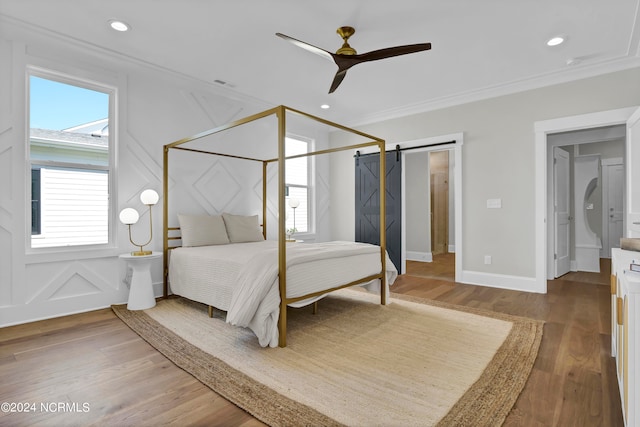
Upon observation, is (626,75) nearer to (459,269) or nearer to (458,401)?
(459,269)

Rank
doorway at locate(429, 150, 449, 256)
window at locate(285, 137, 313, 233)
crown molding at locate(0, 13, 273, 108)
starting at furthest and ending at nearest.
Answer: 1. doorway at locate(429, 150, 449, 256)
2. window at locate(285, 137, 313, 233)
3. crown molding at locate(0, 13, 273, 108)

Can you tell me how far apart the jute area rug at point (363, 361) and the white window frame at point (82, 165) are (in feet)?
2.24

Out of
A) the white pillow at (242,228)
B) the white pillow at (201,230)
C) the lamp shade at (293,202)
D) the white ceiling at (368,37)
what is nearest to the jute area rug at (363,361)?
the white pillow at (201,230)

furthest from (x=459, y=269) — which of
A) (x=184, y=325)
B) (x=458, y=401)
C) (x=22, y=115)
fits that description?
(x=22, y=115)

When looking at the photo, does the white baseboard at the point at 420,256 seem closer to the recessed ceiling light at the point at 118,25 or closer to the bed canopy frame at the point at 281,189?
the bed canopy frame at the point at 281,189

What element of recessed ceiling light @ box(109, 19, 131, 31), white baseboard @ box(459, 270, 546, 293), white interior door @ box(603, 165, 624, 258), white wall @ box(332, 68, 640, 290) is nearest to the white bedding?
white baseboard @ box(459, 270, 546, 293)

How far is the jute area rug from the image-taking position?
5.49ft

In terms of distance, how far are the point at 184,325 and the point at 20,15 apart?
9.70ft

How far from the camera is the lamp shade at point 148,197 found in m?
3.53

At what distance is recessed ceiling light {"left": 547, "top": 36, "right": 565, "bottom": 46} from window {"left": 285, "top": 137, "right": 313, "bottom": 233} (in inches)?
149

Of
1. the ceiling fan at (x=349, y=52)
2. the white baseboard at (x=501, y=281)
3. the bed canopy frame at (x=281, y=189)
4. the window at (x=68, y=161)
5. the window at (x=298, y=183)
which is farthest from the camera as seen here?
the window at (x=298, y=183)

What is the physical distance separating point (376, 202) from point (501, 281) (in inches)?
87.7

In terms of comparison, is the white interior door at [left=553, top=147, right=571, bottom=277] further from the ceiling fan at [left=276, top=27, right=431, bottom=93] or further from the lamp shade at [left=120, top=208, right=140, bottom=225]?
the lamp shade at [left=120, top=208, right=140, bottom=225]

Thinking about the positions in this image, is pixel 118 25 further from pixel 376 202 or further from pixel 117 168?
pixel 376 202
